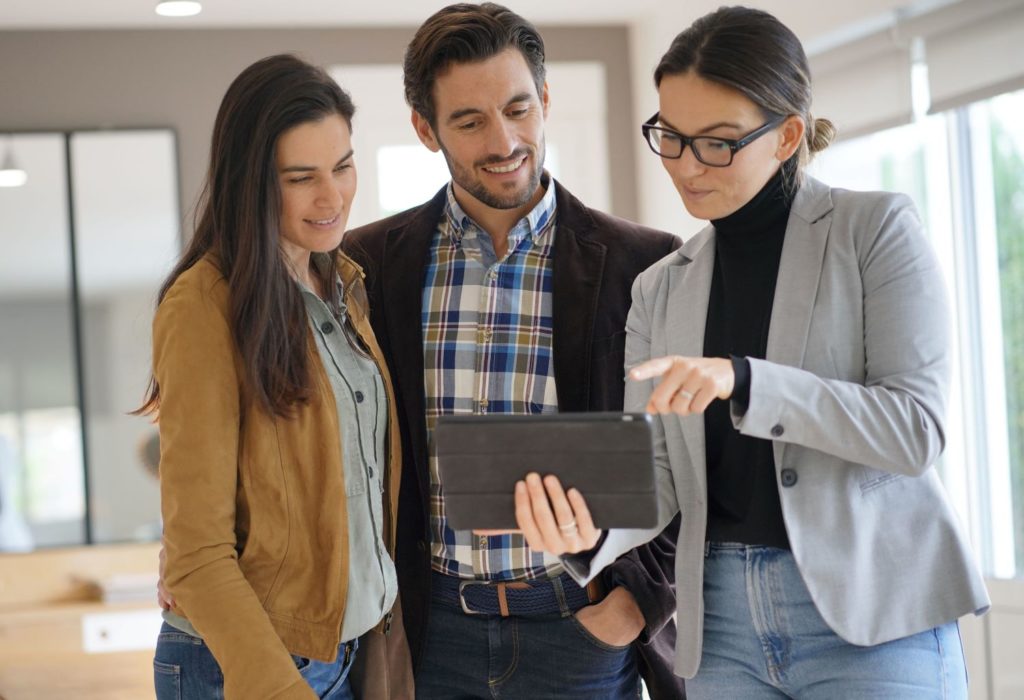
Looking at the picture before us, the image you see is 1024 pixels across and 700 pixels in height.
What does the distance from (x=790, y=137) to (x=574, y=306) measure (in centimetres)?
53

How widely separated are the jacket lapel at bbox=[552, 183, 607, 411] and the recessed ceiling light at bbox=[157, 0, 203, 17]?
2.96 meters

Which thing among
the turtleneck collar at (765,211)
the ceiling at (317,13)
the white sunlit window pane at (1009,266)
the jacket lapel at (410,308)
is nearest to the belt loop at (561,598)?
the jacket lapel at (410,308)

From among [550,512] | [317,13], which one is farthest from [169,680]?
[317,13]

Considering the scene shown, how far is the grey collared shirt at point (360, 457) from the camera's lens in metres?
1.69

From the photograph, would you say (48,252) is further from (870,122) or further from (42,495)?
(870,122)

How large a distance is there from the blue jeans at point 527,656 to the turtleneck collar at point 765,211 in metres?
0.70

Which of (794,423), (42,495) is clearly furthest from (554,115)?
(794,423)

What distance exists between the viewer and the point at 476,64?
2.03 m

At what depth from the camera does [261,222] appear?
167cm

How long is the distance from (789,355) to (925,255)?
0.67 ft

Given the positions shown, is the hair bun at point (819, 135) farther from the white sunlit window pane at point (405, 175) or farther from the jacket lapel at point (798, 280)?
the white sunlit window pane at point (405, 175)

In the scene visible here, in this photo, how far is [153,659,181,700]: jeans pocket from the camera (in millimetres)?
1639

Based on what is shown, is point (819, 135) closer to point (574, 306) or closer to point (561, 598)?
point (574, 306)

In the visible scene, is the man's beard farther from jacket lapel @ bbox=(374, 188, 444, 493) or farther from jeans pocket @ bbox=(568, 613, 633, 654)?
jeans pocket @ bbox=(568, 613, 633, 654)
